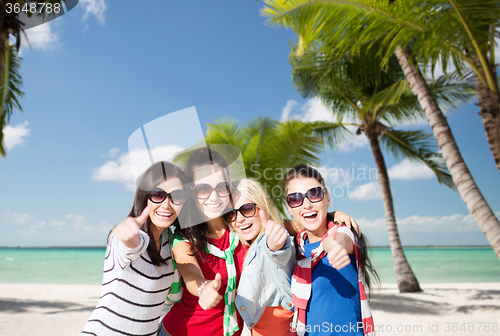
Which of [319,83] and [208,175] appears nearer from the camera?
[208,175]

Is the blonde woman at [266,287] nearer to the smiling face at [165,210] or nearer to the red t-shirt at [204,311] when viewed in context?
the red t-shirt at [204,311]

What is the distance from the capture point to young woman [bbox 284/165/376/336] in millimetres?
1927

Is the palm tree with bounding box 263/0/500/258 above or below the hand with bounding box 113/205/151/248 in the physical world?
above

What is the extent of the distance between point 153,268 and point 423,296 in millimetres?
11035

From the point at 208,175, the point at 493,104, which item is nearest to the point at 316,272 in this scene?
the point at 208,175

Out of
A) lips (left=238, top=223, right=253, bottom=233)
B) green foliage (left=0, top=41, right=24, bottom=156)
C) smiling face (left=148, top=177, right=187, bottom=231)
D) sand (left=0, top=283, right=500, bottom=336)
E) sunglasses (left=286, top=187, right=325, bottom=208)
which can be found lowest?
sand (left=0, top=283, right=500, bottom=336)

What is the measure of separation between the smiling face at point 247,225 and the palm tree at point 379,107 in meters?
8.50

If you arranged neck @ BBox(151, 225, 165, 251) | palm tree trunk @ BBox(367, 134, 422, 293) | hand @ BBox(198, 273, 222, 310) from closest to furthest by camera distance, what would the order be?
hand @ BBox(198, 273, 222, 310) → neck @ BBox(151, 225, 165, 251) → palm tree trunk @ BBox(367, 134, 422, 293)

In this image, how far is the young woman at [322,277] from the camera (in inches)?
75.9

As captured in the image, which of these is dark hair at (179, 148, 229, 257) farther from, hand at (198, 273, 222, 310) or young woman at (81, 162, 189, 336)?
hand at (198, 273, 222, 310)

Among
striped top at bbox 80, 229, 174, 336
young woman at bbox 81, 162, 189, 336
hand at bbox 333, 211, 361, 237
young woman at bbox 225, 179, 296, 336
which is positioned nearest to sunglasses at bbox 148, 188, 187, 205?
young woman at bbox 81, 162, 189, 336

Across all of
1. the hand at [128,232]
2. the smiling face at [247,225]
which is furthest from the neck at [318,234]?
the hand at [128,232]

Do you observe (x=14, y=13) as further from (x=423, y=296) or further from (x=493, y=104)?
(x=423, y=296)

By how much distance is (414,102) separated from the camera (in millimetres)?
10258
